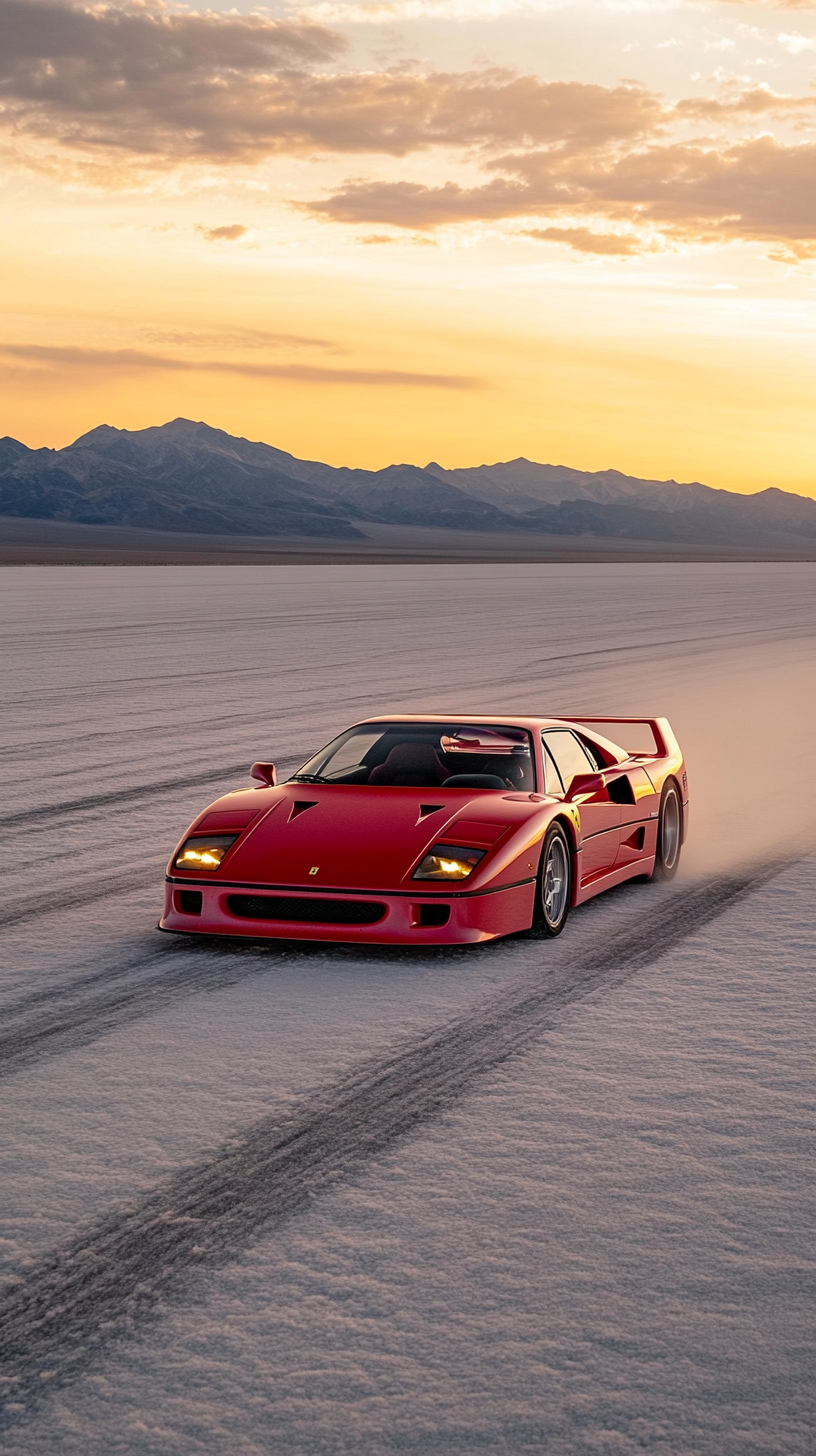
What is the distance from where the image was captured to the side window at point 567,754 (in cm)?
898

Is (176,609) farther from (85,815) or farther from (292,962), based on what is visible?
(292,962)

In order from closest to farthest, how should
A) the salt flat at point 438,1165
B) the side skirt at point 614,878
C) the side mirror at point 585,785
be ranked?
1. the salt flat at point 438,1165
2. the side mirror at point 585,785
3. the side skirt at point 614,878

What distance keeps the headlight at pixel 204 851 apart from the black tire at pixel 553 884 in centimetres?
146

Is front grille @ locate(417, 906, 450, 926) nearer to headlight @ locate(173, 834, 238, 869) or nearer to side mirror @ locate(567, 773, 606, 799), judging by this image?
headlight @ locate(173, 834, 238, 869)

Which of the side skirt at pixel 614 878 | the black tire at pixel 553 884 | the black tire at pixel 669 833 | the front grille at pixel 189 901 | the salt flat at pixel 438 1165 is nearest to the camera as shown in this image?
the salt flat at pixel 438 1165

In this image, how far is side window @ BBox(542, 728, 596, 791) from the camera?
898cm

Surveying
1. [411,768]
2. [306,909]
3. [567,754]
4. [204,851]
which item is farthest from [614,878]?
[204,851]

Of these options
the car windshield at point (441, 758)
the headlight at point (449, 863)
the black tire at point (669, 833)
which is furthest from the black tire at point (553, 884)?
the black tire at point (669, 833)

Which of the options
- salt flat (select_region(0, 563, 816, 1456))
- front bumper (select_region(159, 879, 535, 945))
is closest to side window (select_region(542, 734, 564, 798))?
salt flat (select_region(0, 563, 816, 1456))

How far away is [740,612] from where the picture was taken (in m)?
45.2

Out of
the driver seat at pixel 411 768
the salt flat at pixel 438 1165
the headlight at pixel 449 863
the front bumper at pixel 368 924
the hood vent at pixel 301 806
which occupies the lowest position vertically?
the salt flat at pixel 438 1165

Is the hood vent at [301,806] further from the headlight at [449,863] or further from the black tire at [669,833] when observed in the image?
the black tire at [669,833]

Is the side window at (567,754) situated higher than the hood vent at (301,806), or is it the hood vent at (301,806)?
the side window at (567,754)

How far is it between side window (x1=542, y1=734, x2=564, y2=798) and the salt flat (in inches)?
27.6
